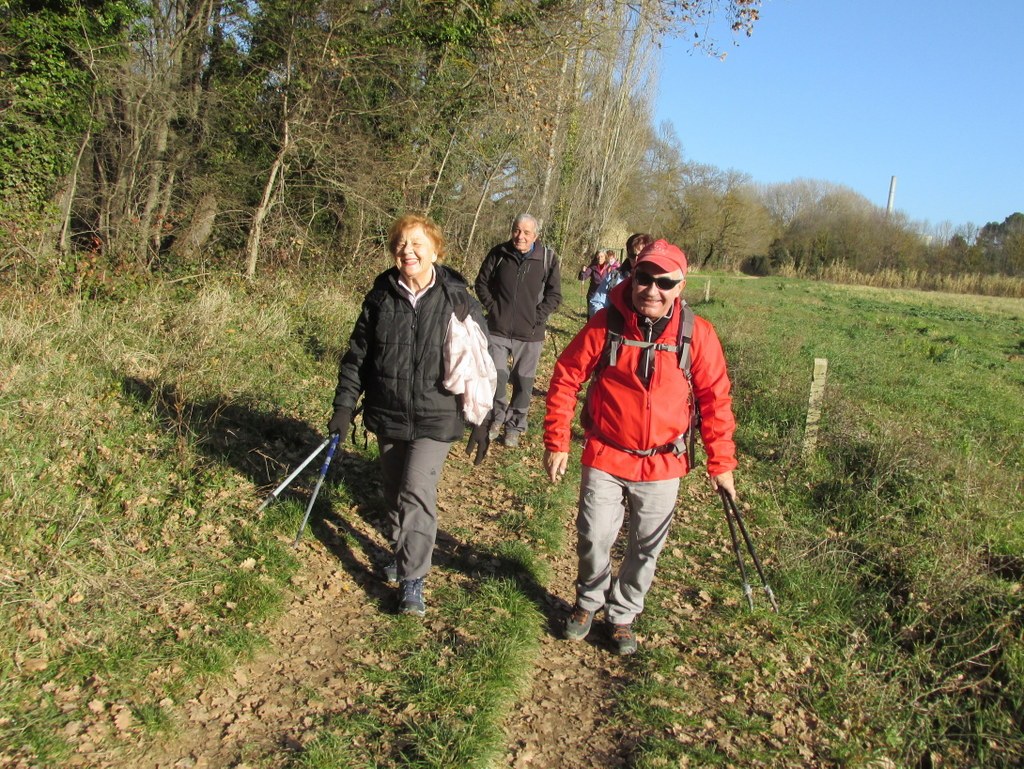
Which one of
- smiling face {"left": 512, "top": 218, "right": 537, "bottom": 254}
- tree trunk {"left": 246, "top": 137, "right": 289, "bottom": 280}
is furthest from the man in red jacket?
tree trunk {"left": 246, "top": 137, "right": 289, "bottom": 280}

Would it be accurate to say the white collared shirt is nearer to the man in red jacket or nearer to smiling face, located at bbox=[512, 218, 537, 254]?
the man in red jacket

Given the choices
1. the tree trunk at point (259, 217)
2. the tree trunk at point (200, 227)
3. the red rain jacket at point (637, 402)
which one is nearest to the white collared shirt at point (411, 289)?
the red rain jacket at point (637, 402)

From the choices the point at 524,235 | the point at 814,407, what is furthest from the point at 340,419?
the point at 814,407

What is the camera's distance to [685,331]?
135 inches

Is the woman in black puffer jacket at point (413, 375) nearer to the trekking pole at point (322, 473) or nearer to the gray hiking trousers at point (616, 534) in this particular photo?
the trekking pole at point (322, 473)

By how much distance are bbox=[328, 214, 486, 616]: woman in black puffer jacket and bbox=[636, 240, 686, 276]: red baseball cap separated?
3.38 feet

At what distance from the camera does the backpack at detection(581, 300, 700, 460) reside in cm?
342

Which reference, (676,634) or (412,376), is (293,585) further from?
(676,634)

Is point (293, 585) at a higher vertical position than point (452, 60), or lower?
lower

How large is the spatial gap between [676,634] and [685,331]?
5.81 feet

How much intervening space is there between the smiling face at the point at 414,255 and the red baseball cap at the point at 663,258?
114 centimetres

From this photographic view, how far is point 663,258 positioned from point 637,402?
0.67 meters

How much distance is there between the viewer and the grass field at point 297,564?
127 inches

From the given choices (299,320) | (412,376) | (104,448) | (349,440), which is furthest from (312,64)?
(412,376)
